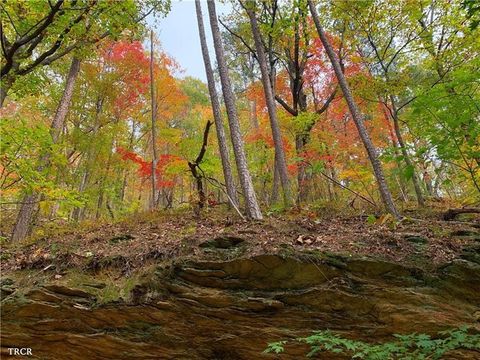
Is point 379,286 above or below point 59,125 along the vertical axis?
below

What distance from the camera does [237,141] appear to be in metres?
7.17

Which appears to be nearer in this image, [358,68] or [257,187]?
[358,68]

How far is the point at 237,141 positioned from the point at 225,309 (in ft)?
13.2

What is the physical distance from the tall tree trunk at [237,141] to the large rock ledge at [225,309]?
2.65 metres

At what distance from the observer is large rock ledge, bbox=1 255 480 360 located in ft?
13.1

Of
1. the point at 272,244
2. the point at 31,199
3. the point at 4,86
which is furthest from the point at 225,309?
the point at 31,199

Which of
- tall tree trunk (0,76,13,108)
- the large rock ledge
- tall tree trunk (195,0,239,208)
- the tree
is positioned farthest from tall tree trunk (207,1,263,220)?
tall tree trunk (0,76,13,108)

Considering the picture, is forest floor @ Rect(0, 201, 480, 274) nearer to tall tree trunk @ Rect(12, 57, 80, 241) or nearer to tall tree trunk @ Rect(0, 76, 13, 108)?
tall tree trunk @ Rect(12, 57, 80, 241)

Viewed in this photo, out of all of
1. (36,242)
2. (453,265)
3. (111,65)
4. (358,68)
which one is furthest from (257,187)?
(453,265)

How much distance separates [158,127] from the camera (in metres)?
18.7

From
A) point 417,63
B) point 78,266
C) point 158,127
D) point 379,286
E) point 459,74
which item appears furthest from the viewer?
point 158,127

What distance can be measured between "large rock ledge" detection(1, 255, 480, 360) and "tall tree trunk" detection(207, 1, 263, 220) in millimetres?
2648

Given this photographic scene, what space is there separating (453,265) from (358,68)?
415 inches

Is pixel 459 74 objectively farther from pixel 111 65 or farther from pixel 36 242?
pixel 111 65
